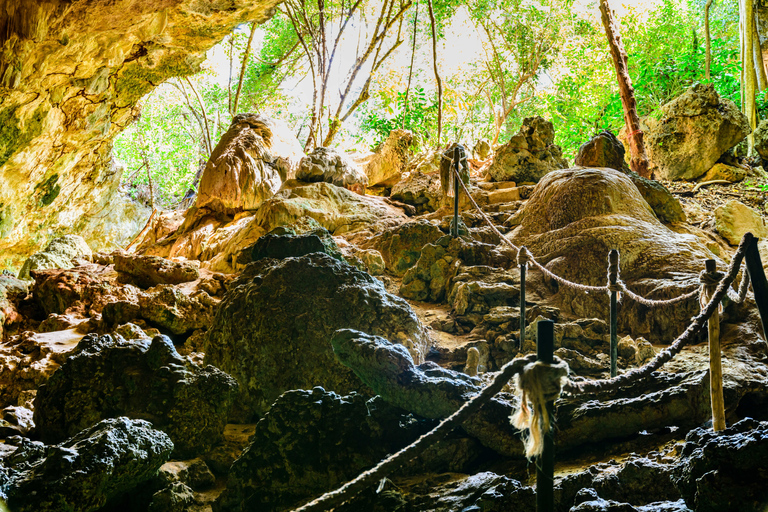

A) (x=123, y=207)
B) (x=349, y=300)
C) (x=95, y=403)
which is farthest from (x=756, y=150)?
(x=123, y=207)

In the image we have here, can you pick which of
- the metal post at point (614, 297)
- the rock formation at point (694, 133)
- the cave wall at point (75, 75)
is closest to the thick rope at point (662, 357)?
the metal post at point (614, 297)

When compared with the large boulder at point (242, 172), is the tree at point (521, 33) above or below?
above

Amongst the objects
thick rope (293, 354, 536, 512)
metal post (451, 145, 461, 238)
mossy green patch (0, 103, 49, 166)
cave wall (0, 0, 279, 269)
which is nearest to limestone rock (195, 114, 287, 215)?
cave wall (0, 0, 279, 269)

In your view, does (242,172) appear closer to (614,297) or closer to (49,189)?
(49,189)

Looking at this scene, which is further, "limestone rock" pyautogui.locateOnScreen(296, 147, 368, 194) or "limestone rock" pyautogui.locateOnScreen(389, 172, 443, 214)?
"limestone rock" pyautogui.locateOnScreen(389, 172, 443, 214)

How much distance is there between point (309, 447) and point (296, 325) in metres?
1.54

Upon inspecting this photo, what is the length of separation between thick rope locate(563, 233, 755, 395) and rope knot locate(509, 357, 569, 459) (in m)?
0.14

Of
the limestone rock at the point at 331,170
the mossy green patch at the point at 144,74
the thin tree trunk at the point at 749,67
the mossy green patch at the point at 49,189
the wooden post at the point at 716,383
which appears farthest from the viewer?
the limestone rock at the point at 331,170

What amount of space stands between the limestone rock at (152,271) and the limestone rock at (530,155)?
23.2ft

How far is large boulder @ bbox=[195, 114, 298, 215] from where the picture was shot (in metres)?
11.3

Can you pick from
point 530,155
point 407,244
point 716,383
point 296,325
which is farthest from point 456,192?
point 716,383

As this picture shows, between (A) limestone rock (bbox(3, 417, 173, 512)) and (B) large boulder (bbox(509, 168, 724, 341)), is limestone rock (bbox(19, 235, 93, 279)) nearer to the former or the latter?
(A) limestone rock (bbox(3, 417, 173, 512))

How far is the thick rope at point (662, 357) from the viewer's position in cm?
208

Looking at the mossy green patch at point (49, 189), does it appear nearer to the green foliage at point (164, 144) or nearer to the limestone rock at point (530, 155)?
the green foliage at point (164, 144)
